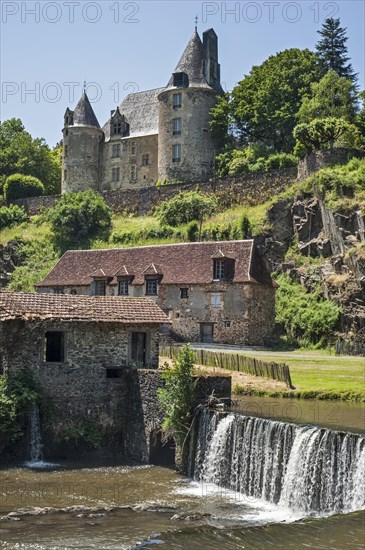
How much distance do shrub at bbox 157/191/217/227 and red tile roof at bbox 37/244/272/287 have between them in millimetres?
10335

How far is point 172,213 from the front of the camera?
73125 mm

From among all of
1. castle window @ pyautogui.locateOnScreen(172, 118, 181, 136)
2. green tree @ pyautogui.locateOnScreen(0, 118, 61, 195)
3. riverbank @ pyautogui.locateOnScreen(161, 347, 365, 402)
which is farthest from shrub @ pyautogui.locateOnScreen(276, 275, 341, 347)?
green tree @ pyautogui.locateOnScreen(0, 118, 61, 195)

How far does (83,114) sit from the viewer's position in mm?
90375

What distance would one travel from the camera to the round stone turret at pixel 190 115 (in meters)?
81.6

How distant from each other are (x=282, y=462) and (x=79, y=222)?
55758 millimetres

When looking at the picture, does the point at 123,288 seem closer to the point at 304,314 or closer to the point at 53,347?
the point at 304,314

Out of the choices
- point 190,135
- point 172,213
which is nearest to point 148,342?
point 172,213

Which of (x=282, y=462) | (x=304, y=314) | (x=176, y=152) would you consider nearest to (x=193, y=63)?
(x=176, y=152)

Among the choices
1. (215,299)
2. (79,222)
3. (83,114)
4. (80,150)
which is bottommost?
(215,299)

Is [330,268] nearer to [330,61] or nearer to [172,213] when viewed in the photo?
[172,213]

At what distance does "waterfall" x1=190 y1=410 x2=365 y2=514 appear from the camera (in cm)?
2248

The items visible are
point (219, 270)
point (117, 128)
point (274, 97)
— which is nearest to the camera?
point (219, 270)

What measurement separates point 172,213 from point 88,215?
9.69 metres

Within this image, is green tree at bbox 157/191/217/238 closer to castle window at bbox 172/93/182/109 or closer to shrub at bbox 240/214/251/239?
shrub at bbox 240/214/251/239
